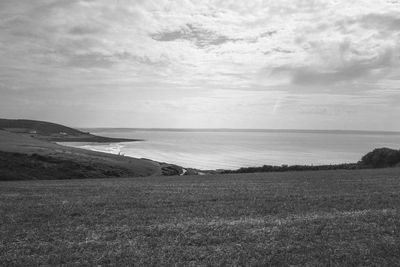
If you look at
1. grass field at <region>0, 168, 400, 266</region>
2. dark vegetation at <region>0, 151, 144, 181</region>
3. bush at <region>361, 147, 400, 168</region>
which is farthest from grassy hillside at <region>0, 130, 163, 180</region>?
bush at <region>361, 147, 400, 168</region>

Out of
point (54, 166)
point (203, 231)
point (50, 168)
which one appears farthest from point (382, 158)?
point (203, 231)

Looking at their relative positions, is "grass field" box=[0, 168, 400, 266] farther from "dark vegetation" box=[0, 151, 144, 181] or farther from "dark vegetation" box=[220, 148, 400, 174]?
"dark vegetation" box=[220, 148, 400, 174]

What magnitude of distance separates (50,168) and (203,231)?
169ft

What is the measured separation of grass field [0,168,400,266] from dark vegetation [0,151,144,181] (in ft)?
123

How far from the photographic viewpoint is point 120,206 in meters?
18.1

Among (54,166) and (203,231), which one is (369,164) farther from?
(203,231)

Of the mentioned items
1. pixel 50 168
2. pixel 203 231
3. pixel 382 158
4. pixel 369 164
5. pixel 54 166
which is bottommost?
pixel 50 168

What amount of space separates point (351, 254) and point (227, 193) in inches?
514

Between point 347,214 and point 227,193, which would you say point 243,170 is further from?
point 347,214

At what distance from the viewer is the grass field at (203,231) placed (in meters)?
9.91

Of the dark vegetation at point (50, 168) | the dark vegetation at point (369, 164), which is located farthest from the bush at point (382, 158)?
the dark vegetation at point (50, 168)

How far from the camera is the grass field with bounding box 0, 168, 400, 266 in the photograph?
390 inches

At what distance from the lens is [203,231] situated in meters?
12.7

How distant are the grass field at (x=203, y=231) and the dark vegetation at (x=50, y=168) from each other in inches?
1473
